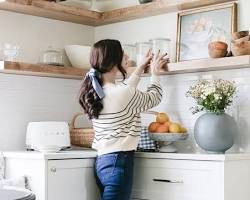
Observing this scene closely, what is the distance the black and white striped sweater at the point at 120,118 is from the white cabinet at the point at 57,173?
164 mm

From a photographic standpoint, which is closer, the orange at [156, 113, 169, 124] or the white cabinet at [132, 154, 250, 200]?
the white cabinet at [132, 154, 250, 200]

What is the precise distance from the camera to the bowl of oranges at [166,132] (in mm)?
3336

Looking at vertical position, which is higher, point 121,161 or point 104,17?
point 104,17

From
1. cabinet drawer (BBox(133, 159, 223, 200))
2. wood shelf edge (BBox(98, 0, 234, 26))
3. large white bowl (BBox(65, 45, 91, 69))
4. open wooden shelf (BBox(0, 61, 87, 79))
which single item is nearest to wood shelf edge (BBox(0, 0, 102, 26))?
wood shelf edge (BBox(98, 0, 234, 26))

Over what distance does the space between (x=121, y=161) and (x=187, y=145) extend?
0.62 metres

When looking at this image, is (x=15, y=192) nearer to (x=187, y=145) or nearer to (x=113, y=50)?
(x=113, y=50)

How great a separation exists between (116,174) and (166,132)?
446 mm

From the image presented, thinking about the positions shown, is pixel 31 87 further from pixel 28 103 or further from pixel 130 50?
pixel 130 50

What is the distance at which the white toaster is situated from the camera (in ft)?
11.6

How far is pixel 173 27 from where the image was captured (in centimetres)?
374

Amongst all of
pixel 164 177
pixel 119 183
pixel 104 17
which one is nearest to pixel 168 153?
pixel 164 177

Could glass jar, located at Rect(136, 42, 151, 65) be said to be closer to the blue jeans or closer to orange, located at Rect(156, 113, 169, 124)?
orange, located at Rect(156, 113, 169, 124)

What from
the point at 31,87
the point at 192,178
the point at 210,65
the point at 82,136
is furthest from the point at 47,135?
the point at 210,65

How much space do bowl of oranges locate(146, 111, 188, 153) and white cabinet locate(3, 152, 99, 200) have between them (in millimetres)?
416
